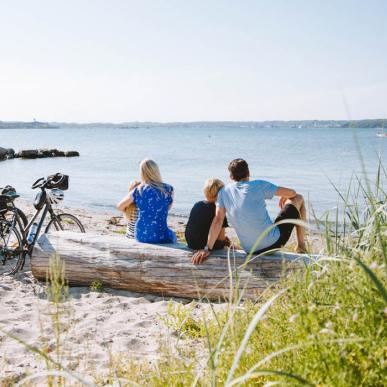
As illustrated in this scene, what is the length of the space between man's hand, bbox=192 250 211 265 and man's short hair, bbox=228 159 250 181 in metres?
0.88

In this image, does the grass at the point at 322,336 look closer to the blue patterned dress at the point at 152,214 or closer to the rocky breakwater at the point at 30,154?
the blue patterned dress at the point at 152,214

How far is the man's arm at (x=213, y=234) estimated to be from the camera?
17.9ft

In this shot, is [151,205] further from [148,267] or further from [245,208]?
[245,208]

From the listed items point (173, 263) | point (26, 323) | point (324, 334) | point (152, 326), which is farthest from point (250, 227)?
point (324, 334)

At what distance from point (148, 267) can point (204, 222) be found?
2.74 ft

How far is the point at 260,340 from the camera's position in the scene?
124 inches

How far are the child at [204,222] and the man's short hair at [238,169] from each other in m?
0.29

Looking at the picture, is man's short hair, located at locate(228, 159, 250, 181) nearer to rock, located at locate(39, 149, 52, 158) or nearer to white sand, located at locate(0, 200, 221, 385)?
white sand, located at locate(0, 200, 221, 385)

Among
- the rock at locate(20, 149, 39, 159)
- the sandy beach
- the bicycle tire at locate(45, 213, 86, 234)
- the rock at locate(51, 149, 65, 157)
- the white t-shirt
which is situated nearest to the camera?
the sandy beach

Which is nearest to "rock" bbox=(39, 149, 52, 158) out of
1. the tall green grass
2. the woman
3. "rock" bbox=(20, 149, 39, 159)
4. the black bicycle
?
"rock" bbox=(20, 149, 39, 159)

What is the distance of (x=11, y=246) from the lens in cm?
685

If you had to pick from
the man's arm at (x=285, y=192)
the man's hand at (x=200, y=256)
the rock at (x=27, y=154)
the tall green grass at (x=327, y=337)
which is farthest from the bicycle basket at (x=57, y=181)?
the rock at (x=27, y=154)

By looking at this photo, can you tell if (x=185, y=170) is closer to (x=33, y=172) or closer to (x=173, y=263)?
(x=33, y=172)

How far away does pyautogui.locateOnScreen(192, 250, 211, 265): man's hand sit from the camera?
18.0ft
